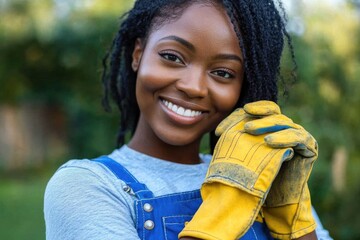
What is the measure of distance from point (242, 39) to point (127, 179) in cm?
50

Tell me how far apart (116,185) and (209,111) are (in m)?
0.35

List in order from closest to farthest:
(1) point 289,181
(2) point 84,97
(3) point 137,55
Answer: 1. (1) point 289,181
2. (3) point 137,55
3. (2) point 84,97

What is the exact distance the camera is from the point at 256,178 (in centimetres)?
150

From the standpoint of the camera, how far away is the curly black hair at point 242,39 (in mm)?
1765

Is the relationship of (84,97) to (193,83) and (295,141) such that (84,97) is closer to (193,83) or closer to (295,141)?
(193,83)

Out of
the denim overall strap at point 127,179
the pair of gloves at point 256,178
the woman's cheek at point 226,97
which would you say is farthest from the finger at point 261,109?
the denim overall strap at point 127,179

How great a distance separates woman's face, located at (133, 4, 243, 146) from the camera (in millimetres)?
1703

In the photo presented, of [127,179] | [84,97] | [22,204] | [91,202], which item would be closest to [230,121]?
[127,179]

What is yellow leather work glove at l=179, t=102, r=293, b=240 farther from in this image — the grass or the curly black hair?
→ the grass

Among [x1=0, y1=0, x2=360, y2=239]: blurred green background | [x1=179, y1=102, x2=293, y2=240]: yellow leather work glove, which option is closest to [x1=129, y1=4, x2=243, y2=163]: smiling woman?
[x1=179, y1=102, x2=293, y2=240]: yellow leather work glove

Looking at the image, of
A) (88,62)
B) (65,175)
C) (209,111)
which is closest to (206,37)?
(209,111)

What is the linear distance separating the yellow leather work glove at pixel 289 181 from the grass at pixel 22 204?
444 centimetres

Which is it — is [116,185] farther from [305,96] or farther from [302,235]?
[305,96]

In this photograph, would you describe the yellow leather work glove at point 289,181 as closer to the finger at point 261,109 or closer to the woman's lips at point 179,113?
the finger at point 261,109
